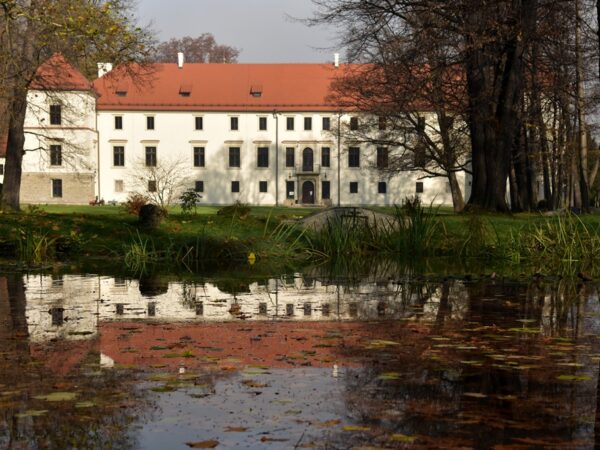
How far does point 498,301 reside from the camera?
10.5 m

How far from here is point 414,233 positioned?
60.1 ft

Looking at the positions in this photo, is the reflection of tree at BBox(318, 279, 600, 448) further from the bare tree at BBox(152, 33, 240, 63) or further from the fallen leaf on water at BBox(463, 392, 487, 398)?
the bare tree at BBox(152, 33, 240, 63)

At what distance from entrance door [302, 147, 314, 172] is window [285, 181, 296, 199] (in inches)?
59.7

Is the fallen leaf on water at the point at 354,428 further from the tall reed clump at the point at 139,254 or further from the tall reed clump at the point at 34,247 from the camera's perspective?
the tall reed clump at the point at 34,247

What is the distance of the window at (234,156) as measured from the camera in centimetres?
7544

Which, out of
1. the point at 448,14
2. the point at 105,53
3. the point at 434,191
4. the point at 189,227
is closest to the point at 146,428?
the point at 189,227

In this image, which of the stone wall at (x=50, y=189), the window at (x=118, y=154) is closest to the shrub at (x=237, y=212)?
the stone wall at (x=50, y=189)

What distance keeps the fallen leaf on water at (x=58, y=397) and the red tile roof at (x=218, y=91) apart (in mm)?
69120

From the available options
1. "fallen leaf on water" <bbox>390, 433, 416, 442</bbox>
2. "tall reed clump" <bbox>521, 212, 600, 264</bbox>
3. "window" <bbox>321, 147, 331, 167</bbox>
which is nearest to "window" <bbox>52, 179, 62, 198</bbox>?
"window" <bbox>321, 147, 331, 167</bbox>

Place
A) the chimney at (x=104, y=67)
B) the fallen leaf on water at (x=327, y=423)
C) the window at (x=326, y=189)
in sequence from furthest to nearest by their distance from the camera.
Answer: the window at (x=326, y=189) → the chimney at (x=104, y=67) → the fallen leaf on water at (x=327, y=423)

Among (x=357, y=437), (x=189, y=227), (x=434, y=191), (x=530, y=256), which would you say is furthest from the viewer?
(x=434, y=191)

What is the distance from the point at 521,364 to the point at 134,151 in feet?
231

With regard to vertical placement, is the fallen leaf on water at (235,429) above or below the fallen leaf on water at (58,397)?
below

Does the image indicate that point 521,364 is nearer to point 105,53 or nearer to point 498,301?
point 498,301
